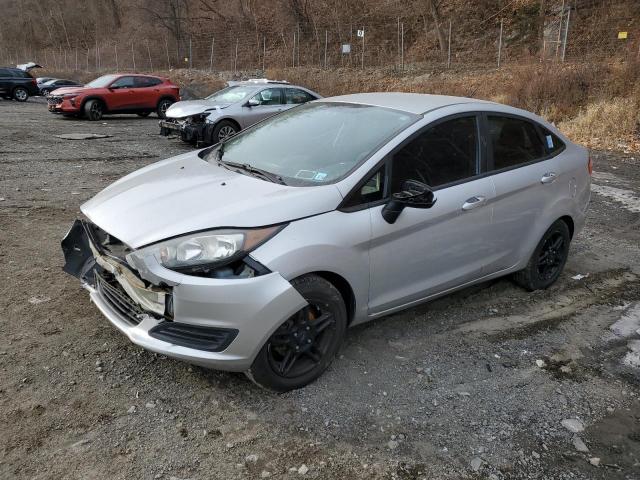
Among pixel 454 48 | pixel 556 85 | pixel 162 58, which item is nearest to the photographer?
pixel 556 85

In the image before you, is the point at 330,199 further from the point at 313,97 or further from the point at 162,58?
the point at 162,58

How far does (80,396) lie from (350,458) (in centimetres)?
154

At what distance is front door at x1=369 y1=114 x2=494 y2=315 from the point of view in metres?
3.41

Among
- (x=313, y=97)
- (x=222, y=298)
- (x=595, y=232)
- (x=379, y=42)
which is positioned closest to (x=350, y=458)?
(x=222, y=298)

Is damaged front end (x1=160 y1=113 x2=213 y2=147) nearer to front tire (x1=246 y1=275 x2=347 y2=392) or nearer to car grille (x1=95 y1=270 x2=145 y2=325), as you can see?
car grille (x1=95 y1=270 x2=145 y2=325)

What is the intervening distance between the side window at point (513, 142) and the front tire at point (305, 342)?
1.82 meters

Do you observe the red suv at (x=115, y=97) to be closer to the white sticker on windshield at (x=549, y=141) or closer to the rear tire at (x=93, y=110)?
the rear tire at (x=93, y=110)

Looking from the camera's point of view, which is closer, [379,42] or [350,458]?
[350,458]

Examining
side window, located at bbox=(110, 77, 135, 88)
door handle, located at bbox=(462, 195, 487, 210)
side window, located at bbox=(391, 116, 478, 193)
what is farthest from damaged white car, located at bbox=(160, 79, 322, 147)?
door handle, located at bbox=(462, 195, 487, 210)

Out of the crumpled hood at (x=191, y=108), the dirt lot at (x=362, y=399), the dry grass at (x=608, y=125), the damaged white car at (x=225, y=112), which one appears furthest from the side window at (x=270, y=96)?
the dirt lot at (x=362, y=399)

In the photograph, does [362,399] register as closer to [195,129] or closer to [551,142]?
[551,142]

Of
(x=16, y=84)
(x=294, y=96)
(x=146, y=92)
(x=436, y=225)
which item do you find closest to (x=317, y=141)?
(x=436, y=225)

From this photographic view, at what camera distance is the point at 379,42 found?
31328 mm

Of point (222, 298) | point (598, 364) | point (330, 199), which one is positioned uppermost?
point (330, 199)
